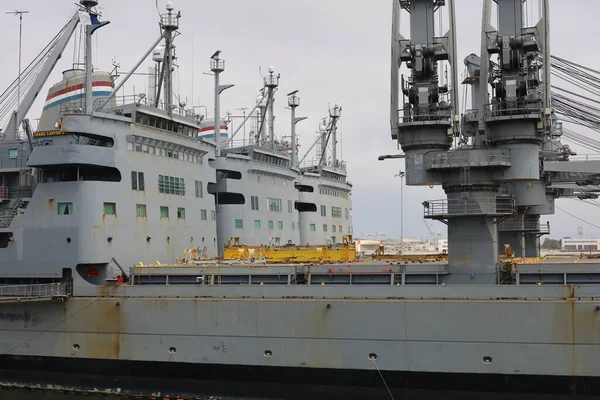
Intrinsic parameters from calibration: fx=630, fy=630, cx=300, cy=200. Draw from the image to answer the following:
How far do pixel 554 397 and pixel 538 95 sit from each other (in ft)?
29.9

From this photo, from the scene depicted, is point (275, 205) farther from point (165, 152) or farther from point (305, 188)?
point (165, 152)

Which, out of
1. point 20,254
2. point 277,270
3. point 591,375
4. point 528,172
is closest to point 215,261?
point 277,270

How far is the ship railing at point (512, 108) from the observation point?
63.5 ft

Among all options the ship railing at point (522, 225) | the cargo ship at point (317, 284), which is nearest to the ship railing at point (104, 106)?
the cargo ship at point (317, 284)

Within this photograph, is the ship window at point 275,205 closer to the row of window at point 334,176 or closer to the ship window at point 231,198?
the ship window at point 231,198

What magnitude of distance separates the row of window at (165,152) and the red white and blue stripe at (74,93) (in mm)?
5115

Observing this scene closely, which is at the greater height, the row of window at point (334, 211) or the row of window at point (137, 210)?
the row of window at point (334, 211)

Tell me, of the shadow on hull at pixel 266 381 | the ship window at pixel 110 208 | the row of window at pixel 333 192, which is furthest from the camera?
the row of window at pixel 333 192

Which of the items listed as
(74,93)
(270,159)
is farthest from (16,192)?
(270,159)

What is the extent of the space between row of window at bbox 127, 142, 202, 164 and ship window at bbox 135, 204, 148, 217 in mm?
2122

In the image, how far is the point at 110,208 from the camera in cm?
2294

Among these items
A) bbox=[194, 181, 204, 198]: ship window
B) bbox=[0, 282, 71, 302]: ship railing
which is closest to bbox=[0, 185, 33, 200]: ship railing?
bbox=[0, 282, 71, 302]: ship railing

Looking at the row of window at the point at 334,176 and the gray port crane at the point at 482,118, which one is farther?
the row of window at the point at 334,176

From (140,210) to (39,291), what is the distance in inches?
180
